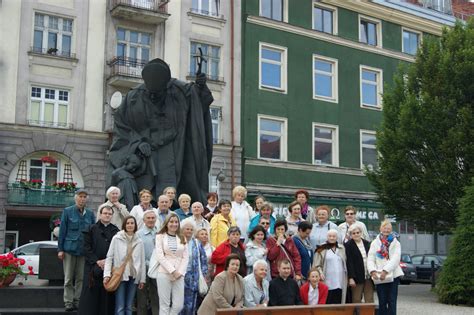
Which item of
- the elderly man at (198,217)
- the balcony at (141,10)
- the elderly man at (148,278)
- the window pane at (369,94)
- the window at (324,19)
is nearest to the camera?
the elderly man at (148,278)

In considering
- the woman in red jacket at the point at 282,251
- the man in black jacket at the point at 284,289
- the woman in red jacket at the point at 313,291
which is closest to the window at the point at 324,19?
the woman in red jacket at the point at 282,251

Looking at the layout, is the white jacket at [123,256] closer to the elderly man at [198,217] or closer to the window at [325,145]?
the elderly man at [198,217]

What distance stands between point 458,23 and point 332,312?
1878cm

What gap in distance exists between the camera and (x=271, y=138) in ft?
108

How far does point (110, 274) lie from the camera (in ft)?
26.3

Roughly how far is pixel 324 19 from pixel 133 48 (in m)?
11.3

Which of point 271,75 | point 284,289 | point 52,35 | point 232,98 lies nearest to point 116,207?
point 284,289

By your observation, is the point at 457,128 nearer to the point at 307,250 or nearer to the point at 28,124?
the point at 307,250

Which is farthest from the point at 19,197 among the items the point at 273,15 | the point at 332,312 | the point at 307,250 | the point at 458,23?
the point at 332,312

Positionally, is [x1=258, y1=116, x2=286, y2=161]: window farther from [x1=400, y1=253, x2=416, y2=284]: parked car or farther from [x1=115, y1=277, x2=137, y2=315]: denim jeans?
[x1=115, y1=277, x2=137, y2=315]: denim jeans

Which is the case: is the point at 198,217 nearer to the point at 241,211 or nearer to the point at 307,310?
the point at 241,211

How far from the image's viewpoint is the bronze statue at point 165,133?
33.9 ft

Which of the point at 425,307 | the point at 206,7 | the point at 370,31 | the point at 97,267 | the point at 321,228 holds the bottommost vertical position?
the point at 425,307

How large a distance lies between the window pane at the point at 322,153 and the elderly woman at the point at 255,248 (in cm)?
2607
